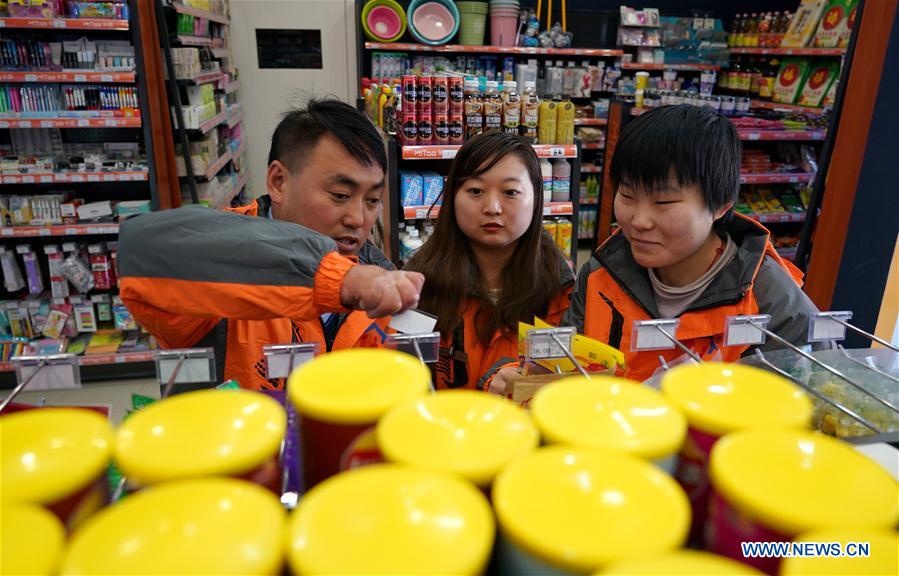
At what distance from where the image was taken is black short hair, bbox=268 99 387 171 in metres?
1.63

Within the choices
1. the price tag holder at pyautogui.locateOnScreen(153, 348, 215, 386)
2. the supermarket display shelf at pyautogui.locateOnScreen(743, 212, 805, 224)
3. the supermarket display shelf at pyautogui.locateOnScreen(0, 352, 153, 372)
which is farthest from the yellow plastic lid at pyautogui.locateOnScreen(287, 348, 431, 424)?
the supermarket display shelf at pyautogui.locateOnScreen(743, 212, 805, 224)

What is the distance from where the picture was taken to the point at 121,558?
47 centimetres

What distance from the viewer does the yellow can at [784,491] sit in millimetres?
536

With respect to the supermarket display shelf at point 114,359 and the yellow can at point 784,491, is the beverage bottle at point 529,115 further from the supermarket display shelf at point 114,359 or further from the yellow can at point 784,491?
the yellow can at point 784,491

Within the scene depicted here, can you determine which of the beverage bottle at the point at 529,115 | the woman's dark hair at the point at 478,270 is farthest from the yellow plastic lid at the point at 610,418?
the beverage bottle at the point at 529,115

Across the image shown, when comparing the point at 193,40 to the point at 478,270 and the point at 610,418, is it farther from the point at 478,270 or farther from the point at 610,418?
the point at 610,418

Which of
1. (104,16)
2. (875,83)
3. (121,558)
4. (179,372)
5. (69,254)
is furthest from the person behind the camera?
(69,254)

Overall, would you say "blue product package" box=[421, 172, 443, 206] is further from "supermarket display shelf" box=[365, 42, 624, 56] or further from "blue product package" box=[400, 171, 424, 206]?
"supermarket display shelf" box=[365, 42, 624, 56]

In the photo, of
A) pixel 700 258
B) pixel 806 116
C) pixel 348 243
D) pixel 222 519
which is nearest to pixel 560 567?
pixel 222 519

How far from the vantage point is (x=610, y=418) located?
2.15 ft

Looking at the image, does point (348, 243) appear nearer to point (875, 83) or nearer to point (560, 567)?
point (560, 567)

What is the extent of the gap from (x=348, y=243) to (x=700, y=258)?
101 cm

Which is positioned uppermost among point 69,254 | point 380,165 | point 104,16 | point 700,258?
point 104,16

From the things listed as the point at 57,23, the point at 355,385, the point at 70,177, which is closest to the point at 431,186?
the point at 70,177
